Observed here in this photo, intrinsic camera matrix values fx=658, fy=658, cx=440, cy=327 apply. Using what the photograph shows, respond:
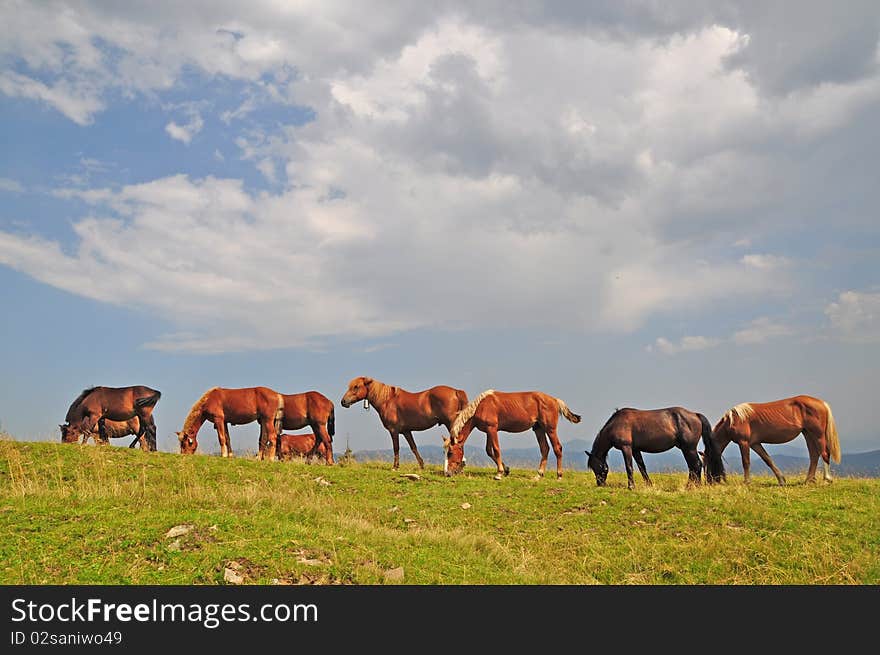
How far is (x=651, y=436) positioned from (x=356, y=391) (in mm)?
10708

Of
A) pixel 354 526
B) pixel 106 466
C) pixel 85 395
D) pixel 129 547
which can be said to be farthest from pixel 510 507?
pixel 85 395

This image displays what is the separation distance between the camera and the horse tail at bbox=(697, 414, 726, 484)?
19.7 metres

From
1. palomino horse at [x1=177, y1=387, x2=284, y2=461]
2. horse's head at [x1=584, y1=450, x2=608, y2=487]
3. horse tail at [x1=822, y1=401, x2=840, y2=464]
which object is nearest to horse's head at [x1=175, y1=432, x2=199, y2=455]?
palomino horse at [x1=177, y1=387, x2=284, y2=461]

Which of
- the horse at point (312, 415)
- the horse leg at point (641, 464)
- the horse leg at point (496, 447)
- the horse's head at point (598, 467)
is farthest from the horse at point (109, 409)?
the horse leg at point (641, 464)

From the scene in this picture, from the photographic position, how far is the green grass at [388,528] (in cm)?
914

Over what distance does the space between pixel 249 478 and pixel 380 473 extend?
4420 mm

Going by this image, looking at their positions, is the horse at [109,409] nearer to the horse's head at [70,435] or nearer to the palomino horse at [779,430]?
the horse's head at [70,435]

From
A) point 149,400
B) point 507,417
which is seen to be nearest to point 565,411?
point 507,417

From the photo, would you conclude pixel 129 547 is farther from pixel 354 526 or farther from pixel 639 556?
pixel 639 556

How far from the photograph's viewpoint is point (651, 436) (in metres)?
19.3

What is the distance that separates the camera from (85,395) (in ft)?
73.7

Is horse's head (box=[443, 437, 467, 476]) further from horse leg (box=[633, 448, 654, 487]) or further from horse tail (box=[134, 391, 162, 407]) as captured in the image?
horse tail (box=[134, 391, 162, 407])

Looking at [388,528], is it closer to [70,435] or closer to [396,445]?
[396,445]
